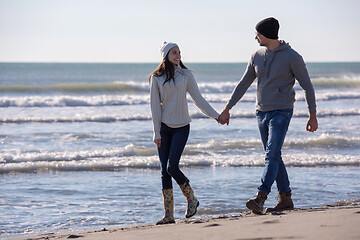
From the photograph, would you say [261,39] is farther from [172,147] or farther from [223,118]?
[172,147]

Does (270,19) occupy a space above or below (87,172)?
above

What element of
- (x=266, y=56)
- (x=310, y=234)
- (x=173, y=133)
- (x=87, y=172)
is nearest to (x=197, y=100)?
(x=173, y=133)

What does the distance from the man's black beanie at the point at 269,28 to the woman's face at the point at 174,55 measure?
0.82 metres

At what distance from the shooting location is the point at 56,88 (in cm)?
3331

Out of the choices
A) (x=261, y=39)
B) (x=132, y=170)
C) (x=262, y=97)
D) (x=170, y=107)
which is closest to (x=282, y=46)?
(x=261, y=39)

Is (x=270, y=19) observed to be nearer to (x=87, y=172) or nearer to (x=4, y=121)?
(x=87, y=172)

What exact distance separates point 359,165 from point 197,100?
4.69 metres

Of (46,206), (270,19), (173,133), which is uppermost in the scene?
(270,19)

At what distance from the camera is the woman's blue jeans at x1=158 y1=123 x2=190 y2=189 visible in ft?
16.7

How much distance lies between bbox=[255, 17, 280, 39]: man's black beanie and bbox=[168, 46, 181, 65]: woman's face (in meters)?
0.82

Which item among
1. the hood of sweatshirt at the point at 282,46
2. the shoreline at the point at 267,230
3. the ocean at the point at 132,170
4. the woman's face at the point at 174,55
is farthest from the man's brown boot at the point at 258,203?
the woman's face at the point at 174,55

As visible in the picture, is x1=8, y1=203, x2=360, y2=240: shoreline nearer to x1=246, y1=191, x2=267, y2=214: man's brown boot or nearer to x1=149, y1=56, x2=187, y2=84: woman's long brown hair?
x1=246, y1=191, x2=267, y2=214: man's brown boot

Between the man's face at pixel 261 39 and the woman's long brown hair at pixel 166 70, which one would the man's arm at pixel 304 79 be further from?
the woman's long brown hair at pixel 166 70

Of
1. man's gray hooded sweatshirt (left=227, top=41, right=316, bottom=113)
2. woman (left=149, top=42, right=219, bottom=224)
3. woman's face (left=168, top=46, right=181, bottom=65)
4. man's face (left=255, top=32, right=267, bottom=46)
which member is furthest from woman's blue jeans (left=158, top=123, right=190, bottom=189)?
man's face (left=255, top=32, right=267, bottom=46)
